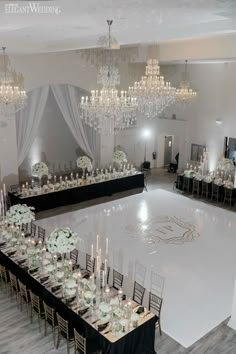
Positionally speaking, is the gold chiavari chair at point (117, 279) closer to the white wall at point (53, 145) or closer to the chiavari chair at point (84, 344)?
the chiavari chair at point (84, 344)

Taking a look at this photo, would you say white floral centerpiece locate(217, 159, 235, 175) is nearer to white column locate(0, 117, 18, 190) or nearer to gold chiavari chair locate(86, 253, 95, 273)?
gold chiavari chair locate(86, 253, 95, 273)

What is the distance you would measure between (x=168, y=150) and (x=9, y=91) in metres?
13.5

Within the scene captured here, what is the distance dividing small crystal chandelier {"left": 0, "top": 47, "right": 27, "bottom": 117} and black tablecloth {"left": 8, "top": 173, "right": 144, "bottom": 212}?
3.65m

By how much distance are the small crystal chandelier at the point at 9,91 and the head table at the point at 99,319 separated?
6537mm

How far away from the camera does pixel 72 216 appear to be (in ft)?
50.2

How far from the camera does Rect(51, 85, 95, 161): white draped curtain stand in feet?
58.4

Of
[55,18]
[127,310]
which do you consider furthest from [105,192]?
[55,18]

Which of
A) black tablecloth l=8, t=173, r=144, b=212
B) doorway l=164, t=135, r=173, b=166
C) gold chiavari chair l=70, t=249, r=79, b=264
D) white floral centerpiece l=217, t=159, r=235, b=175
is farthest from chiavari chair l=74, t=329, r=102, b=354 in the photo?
doorway l=164, t=135, r=173, b=166

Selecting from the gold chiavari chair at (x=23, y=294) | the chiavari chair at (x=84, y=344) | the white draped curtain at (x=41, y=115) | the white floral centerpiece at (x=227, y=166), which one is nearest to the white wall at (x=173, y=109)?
the white draped curtain at (x=41, y=115)

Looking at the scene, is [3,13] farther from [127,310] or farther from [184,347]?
[184,347]

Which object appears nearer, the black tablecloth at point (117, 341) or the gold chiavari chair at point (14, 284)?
the black tablecloth at point (117, 341)

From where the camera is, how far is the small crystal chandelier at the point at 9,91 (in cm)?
1295

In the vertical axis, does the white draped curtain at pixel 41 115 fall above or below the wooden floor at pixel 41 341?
above

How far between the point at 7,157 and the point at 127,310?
421 inches
